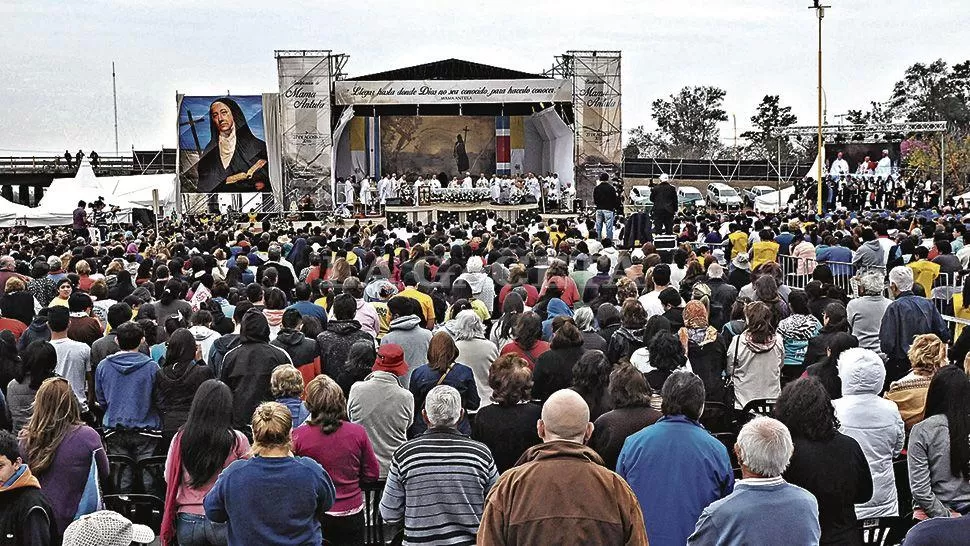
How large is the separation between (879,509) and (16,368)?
5459mm

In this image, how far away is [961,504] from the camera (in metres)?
5.41

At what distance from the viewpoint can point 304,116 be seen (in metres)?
32.0

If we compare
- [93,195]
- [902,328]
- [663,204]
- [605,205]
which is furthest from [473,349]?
[93,195]

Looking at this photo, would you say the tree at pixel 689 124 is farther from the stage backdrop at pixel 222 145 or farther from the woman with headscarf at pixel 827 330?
the woman with headscarf at pixel 827 330

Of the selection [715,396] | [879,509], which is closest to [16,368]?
[715,396]

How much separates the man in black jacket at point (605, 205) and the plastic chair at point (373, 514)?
1535cm

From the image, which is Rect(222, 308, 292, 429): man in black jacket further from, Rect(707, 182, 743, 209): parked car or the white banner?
Rect(707, 182, 743, 209): parked car

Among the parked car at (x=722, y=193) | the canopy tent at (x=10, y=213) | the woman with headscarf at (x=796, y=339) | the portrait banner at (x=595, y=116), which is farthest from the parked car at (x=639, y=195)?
the woman with headscarf at (x=796, y=339)

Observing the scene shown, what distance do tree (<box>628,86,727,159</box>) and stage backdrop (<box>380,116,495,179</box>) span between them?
129ft

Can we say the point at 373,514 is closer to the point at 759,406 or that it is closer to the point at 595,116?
the point at 759,406

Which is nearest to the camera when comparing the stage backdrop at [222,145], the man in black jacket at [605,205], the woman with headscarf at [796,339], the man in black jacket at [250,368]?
the man in black jacket at [250,368]

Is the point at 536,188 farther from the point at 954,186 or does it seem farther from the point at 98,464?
the point at 98,464

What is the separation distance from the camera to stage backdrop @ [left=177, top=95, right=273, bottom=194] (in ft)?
105

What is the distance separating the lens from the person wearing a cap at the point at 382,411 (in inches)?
244
